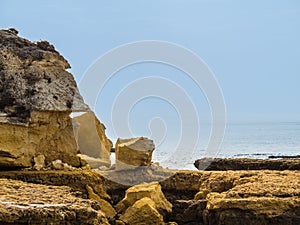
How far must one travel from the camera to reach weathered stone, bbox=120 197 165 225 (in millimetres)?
10023

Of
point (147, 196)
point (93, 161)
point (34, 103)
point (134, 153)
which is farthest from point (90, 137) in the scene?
point (147, 196)

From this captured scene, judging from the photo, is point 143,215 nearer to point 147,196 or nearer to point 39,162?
point 147,196

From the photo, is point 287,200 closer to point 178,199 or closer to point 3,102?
point 178,199

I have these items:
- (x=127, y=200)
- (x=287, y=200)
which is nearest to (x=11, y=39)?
(x=127, y=200)

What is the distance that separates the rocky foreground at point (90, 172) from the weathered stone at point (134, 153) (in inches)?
0.9

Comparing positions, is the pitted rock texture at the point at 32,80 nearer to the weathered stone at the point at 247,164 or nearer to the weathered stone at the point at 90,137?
the weathered stone at the point at 90,137

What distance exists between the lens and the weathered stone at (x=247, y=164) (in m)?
13.4

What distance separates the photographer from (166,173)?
41.2 feet

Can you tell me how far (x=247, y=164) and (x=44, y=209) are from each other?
8.49 m

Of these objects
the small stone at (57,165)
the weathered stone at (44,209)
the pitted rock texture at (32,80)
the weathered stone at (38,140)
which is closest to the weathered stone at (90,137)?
the weathered stone at (38,140)

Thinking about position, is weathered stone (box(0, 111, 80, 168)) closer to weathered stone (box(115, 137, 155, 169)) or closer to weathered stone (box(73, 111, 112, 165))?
weathered stone (box(115, 137, 155, 169))

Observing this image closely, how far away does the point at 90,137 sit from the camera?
45.8 feet

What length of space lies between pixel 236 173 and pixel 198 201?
52.8 inches

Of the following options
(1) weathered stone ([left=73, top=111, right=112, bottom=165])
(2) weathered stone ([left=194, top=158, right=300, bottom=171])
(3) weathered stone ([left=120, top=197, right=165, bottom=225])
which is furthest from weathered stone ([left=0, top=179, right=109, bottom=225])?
(2) weathered stone ([left=194, top=158, right=300, bottom=171])
